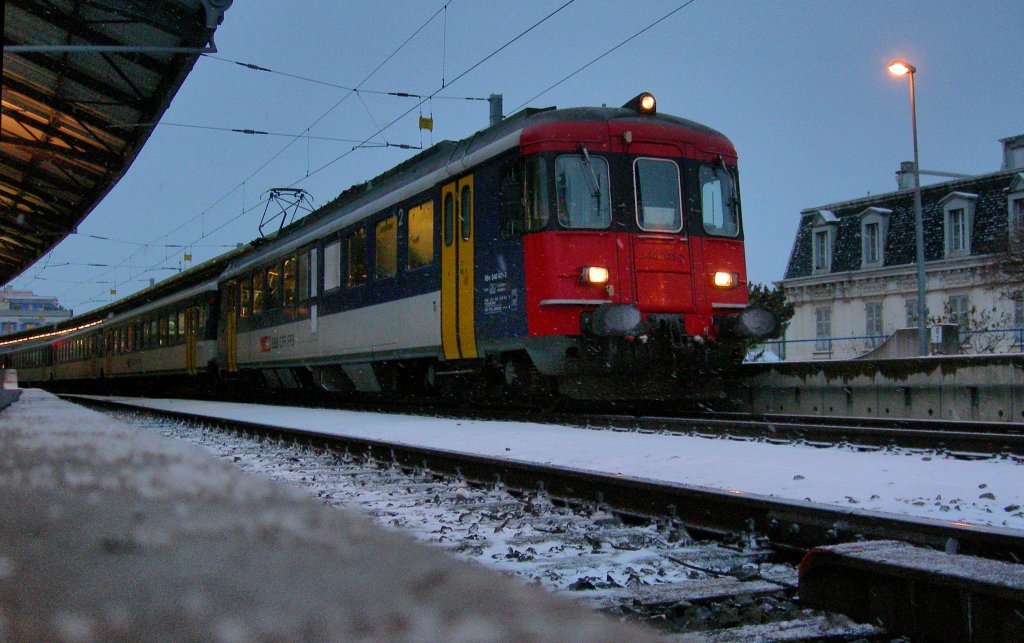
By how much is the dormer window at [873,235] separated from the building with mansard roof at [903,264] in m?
0.03

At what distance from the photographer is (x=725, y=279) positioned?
33.4 ft

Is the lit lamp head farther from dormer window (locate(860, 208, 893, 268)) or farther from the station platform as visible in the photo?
the station platform

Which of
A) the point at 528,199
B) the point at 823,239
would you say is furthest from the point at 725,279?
the point at 823,239

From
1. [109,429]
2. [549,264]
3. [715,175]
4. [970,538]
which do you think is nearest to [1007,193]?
[715,175]

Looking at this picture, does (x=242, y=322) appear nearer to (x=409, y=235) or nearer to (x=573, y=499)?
(x=409, y=235)

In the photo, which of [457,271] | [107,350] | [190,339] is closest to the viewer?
[457,271]

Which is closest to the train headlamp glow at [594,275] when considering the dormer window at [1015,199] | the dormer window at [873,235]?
the dormer window at [1015,199]

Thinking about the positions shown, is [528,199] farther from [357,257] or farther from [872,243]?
[872,243]

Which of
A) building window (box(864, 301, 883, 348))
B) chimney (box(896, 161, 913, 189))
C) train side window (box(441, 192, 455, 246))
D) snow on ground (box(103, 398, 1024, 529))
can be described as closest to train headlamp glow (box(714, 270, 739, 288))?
snow on ground (box(103, 398, 1024, 529))

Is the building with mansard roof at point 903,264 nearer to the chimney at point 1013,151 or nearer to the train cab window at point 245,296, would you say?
the chimney at point 1013,151

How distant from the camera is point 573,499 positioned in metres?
4.71

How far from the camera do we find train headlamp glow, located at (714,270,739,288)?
10.1m

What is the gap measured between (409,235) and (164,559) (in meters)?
9.09

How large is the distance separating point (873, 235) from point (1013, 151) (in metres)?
5.32
